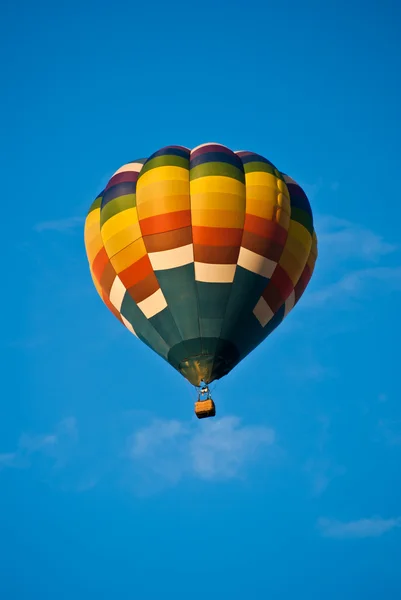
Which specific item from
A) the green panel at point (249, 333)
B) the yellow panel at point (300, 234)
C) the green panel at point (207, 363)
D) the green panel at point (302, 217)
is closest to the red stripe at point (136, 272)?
the green panel at point (207, 363)

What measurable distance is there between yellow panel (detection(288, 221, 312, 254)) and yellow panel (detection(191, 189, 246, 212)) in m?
1.41

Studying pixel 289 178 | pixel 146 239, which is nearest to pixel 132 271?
pixel 146 239

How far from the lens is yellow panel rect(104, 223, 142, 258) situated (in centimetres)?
2578

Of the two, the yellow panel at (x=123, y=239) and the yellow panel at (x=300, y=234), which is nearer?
the yellow panel at (x=123, y=239)

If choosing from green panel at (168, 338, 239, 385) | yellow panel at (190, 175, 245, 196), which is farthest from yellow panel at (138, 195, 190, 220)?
green panel at (168, 338, 239, 385)

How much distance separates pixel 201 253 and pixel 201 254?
0.8 inches

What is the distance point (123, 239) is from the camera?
25.9 m

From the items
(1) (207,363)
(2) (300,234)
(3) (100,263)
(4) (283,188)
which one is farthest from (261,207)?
(3) (100,263)

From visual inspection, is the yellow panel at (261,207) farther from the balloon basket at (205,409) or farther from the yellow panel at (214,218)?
the balloon basket at (205,409)

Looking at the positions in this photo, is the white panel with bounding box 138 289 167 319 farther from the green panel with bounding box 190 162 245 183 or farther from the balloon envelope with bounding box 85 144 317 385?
the green panel with bounding box 190 162 245 183

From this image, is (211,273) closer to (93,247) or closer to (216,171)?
(216,171)

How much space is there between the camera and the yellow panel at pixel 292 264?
26.2m

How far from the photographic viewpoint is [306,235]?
26859 millimetres

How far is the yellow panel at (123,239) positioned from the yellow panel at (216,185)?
1.42 metres
